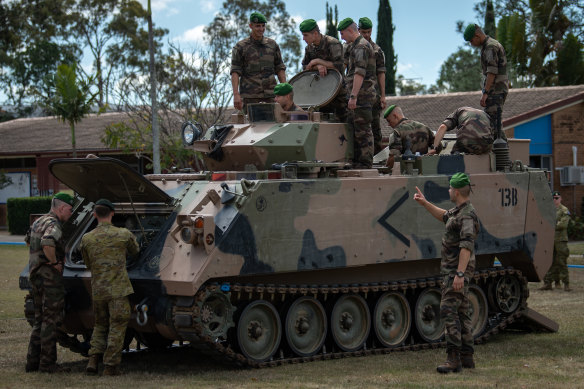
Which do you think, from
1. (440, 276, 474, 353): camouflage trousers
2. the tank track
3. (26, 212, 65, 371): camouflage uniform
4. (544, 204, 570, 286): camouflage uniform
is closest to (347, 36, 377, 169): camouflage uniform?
the tank track

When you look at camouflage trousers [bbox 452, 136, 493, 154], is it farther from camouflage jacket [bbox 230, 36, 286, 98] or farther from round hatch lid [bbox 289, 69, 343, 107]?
camouflage jacket [bbox 230, 36, 286, 98]

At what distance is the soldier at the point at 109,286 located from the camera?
9641 millimetres

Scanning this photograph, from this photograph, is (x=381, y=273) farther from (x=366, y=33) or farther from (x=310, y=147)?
(x=366, y=33)

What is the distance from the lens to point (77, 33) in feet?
172

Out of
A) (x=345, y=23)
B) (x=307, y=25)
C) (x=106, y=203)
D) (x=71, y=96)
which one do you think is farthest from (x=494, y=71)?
(x=71, y=96)

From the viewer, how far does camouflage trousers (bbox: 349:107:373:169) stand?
1214cm

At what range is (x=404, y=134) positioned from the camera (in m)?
12.5

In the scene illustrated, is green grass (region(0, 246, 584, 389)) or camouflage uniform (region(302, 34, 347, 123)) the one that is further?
camouflage uniform (region(302, 34, 347, 123))

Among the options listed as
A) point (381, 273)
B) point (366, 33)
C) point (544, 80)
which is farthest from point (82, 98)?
point (381, 273)

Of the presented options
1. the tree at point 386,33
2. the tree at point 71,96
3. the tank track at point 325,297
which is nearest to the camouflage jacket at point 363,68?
the tank track at point 325,297

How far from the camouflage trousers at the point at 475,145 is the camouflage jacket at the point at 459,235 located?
2.77 metres

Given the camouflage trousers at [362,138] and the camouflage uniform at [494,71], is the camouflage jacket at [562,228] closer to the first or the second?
the camouflage uniform at [494,71]

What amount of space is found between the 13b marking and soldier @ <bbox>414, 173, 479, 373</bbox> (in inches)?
107

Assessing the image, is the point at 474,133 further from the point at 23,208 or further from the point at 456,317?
the point at 23,208
